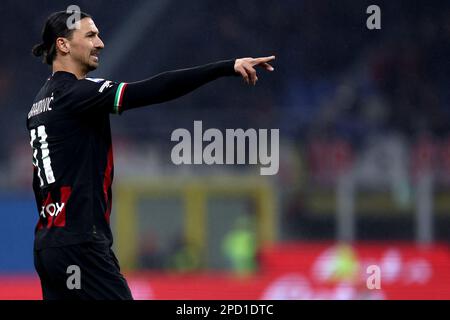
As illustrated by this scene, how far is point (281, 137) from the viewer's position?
12492 millimetres

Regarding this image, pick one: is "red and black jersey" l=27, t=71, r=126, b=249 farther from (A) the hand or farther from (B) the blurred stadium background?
(B) the blurred stadium background

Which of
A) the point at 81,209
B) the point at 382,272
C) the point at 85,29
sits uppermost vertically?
the point at 85,29

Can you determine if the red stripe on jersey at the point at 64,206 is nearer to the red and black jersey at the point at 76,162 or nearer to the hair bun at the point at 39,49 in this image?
the red and black jersey at the point at 76,162

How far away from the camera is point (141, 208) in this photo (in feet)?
42.5

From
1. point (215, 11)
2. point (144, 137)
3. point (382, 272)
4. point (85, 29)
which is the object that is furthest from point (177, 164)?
point (85, 29)

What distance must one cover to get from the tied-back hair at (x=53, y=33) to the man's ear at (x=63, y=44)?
2cm

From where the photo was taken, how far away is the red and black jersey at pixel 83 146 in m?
3.96

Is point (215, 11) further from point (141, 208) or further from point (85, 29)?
point (85, 29)

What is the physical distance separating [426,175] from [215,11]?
3.29m

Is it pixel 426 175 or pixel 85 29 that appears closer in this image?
pixel 85 29

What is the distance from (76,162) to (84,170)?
0.05m

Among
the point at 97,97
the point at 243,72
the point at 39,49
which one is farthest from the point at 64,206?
the point at 243,72

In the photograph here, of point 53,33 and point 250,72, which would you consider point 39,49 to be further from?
point 250,72

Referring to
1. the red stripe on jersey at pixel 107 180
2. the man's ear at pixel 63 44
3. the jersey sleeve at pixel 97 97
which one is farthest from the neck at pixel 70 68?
the red stripe on jersey at pixel 107 180
